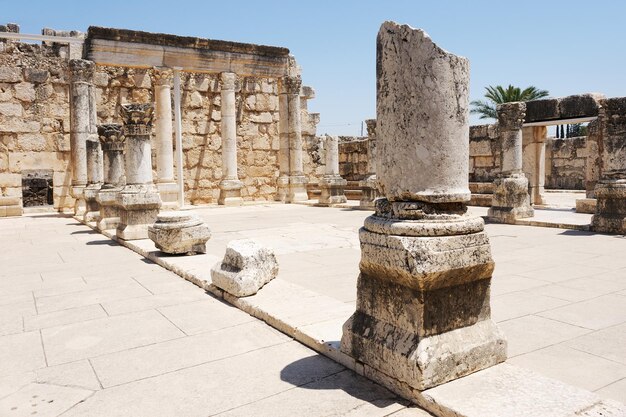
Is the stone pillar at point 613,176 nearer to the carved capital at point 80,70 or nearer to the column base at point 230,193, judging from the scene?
the column base at point 230,193

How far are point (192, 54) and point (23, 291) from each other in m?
12.3

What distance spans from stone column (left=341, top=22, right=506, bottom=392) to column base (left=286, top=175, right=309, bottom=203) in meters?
15.0

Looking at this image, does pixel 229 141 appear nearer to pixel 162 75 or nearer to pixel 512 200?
pixel 162 75

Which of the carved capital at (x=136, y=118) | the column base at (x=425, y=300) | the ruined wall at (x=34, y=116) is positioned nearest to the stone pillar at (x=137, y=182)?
the carved capital at (x=136, y=118)

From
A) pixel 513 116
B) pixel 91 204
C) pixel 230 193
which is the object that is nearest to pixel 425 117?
pixel 513 116

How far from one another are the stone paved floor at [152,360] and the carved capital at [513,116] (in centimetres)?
880

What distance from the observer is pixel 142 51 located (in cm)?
1570

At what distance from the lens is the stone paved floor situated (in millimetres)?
2936

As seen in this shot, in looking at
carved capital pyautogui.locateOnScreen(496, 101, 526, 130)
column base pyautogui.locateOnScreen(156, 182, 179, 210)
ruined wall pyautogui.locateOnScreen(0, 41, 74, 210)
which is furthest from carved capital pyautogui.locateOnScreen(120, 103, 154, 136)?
carved capital pyautogui.locateOnScreen(496, 101, 526, 130)

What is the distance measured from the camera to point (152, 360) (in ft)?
11.9

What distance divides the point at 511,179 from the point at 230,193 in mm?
8903

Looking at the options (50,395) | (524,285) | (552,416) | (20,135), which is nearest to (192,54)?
(20,135)

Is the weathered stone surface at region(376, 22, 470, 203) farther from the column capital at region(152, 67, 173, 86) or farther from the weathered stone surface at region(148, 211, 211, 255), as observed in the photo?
the column capital at region(152, 67, 173, 86)

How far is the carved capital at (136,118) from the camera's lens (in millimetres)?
9422
